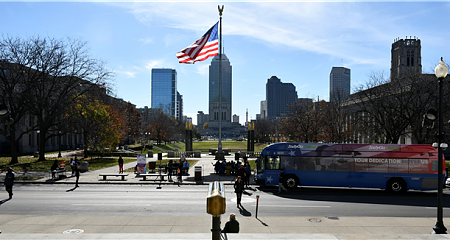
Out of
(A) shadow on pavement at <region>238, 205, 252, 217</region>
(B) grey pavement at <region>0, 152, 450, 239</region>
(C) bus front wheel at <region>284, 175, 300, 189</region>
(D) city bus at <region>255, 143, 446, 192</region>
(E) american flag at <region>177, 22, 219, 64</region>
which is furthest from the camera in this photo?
(E) american flag at <region>177, 22, 219, 64</region>

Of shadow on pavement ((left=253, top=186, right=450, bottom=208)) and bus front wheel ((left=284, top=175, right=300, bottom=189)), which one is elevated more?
bus front wheel ((left=284, top=175, right=300, bottom=189))

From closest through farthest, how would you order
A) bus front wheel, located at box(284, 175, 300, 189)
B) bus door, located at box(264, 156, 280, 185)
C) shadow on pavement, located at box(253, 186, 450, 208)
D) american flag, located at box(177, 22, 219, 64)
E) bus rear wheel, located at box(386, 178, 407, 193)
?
1. shadow on pavement, located at box(253, 186, 450, 208)
2. bus rear wheel, located at box(386, 178, 407, 193)
3. bus front wheel, located at box(284, 175, 300, 189)
4. bus door, located at box(264, 156, 280, 185)
5. american flag, located at box(177, 22, 219, 64)

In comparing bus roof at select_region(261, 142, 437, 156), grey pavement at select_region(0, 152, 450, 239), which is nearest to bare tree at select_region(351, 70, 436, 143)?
bus roof at select_region(261, 142, 437, 156)

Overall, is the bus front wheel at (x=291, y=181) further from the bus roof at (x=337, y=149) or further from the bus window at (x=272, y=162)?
the bus roof at (x=337, y=149)

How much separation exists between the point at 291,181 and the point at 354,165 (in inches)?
175

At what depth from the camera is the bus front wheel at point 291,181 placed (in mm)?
22250

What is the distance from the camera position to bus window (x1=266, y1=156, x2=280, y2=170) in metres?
22.6

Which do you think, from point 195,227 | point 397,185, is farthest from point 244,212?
point 397,185

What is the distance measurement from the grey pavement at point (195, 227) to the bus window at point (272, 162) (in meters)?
8.71

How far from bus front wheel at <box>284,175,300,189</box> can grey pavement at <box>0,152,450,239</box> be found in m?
8.21

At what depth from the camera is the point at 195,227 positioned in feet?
39.9

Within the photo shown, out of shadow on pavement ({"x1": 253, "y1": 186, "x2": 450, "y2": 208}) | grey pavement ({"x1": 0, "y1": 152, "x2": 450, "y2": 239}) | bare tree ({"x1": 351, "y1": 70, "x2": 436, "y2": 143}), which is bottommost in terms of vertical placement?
shadow on pavement ({"x1": 253, "y1": 186, "x2": 450, "y2": 208})

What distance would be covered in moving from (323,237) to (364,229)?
2.87m

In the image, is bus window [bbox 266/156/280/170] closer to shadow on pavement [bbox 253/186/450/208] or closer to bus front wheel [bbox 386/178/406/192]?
shadow on pavement [bbox 253/186/450/208]
